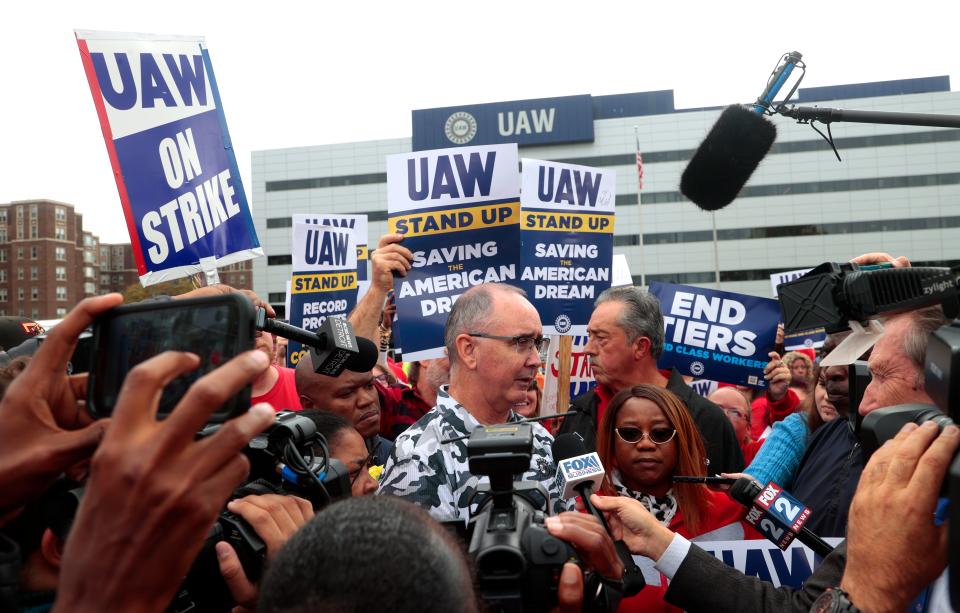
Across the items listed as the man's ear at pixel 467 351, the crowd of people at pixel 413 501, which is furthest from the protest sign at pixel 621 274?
the man's ear at pixel 467 351

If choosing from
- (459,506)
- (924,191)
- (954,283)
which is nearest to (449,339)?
(459,506)

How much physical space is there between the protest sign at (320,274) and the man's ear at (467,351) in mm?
3807

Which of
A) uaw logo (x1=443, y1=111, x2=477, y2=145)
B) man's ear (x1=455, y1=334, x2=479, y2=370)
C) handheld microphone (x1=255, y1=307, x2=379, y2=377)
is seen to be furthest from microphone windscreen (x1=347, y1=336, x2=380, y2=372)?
uaw logo (x1=443, y1=111, x2=477, y2=145)

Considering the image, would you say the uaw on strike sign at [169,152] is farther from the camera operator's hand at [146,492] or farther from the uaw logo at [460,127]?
the uaw logo at [460,127]

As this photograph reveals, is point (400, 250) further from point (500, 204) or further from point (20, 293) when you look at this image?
point (20, 293)

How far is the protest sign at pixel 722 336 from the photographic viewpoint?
5621 millimetres

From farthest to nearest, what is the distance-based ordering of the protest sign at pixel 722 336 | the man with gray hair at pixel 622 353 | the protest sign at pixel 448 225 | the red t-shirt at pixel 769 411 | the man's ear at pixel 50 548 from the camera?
the red t-shirt at pixel 769 411, the protest sign at pixel 722 336, the protest sign at pixel 448 225, the man with gray hair at pixel 622 353, the man's ear at pixel 50 548

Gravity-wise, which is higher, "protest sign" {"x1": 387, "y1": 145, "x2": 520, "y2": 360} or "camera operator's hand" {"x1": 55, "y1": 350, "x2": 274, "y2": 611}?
"protest sign" {"x1": 387, "y1": 145, "x2": 520, "y2": 360}

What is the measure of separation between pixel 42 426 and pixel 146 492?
1.24ft

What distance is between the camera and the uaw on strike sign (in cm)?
347

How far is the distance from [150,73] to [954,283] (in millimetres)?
3603

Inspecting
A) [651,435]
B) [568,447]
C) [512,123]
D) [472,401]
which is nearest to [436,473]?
[472,401]

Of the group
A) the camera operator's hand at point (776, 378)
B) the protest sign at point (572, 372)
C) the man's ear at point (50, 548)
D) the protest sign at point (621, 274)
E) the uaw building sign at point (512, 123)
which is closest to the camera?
the man's ear at point (50, 548)

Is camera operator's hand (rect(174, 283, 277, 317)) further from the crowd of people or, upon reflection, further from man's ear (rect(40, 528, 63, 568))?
man's ear (rect(40, 528, 63, 568))
